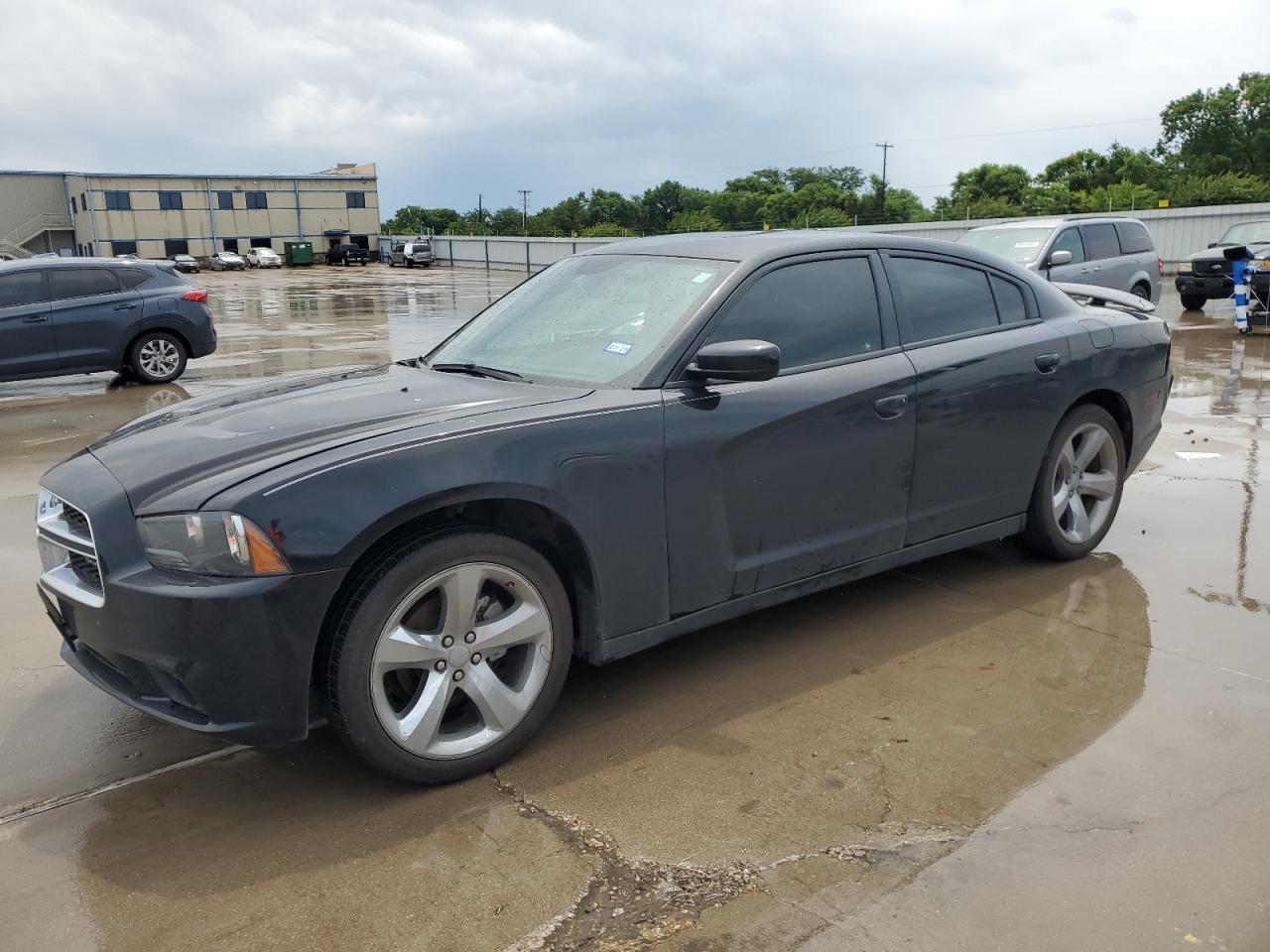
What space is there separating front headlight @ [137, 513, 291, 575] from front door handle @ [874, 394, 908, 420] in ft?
7.51

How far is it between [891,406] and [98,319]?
1083 centimetres

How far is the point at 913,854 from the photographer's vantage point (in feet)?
9.36

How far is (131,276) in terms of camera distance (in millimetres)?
12633

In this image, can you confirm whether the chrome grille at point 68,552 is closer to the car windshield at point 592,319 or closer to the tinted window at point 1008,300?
the car windshield at point 592,319

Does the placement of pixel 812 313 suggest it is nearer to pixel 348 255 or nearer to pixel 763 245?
pixel 763 245

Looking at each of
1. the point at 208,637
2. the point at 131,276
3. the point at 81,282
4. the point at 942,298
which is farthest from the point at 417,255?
the point at 208,637

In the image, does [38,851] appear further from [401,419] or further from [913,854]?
[913,854]

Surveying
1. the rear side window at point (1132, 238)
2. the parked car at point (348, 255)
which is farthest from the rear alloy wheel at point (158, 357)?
the parked car at point (348, 255)

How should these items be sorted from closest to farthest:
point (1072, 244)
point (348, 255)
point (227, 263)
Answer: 1. point (1072, 244)
2. point (348, 255)
3. point (227, 263)

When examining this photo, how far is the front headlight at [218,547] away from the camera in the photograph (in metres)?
2.85

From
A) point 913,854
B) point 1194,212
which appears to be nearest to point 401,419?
point 913,854

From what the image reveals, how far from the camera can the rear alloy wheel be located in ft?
41.4

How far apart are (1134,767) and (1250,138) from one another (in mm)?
80808

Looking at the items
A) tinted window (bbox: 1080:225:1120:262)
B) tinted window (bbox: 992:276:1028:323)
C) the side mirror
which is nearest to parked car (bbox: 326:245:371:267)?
tinted window (bbox: 1080:225:1120:262)
